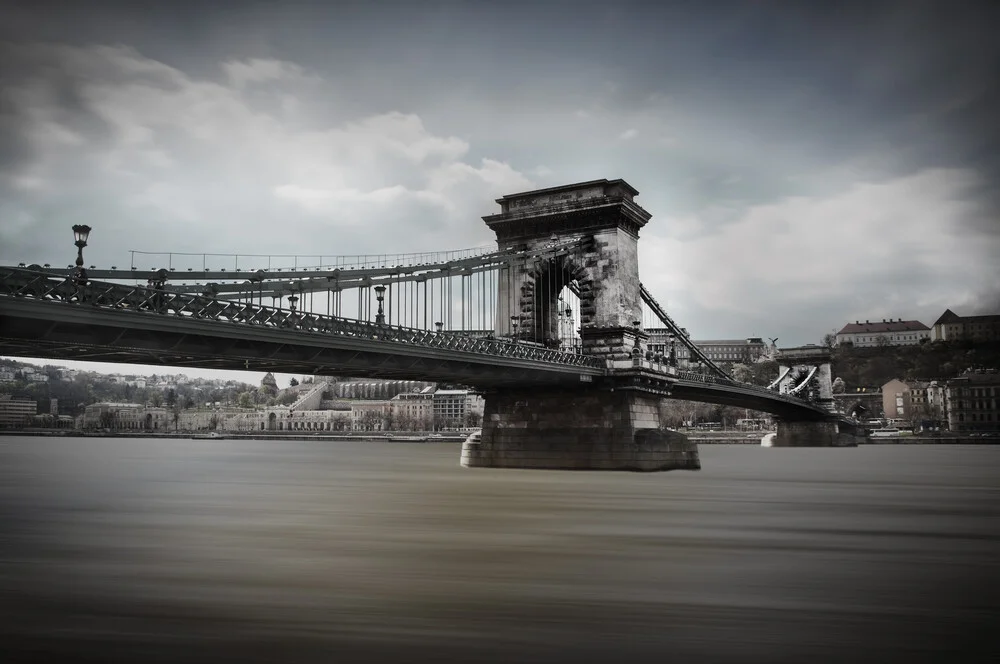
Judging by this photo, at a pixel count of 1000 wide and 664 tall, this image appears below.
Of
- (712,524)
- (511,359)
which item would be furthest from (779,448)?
(712,524)

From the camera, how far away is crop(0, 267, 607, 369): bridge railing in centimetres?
1794

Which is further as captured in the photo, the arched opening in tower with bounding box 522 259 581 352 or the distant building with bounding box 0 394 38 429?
the distant building with bounding box 0 394 38 429

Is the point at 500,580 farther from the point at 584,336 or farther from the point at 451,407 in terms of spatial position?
the point at 451,407

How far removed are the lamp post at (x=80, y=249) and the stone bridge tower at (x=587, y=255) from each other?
1012 inches

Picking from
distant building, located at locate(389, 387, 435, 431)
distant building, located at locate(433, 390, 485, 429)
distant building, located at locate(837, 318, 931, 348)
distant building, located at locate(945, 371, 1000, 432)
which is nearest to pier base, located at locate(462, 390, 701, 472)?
distant building, located at locate(945, 371, 1000, 432)

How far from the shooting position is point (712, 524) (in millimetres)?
A: 19594

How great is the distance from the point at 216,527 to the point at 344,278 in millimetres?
13128

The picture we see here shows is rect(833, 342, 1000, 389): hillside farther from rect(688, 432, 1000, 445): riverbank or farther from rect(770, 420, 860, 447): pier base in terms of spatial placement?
rect(770, 420, 860, 447): pier base

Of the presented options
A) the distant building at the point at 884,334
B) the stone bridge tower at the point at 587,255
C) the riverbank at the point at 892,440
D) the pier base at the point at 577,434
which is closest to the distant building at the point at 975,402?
the riverbank at the point at 892,440

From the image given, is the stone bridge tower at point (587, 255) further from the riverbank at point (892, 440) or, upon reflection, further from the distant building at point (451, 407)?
the distant building at point (451, 407)

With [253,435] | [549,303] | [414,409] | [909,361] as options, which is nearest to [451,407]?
[414,409]

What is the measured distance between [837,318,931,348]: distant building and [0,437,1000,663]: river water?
17988 centimetres

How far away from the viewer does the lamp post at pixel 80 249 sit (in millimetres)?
17656

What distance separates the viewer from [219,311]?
22.2 meters
